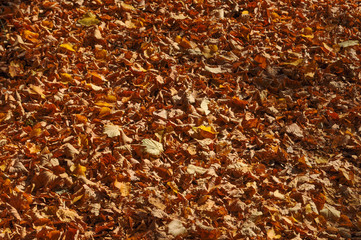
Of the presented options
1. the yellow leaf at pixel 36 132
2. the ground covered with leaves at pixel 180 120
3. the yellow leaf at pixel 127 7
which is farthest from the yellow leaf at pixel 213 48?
the yellow leaf at pixel 36 132

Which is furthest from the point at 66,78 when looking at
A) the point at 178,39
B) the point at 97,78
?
the point at 178,39

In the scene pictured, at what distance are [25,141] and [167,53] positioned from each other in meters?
1.58

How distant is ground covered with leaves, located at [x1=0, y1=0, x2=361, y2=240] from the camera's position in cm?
255

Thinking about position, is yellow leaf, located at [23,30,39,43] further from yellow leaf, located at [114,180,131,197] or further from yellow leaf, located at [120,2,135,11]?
yellow leaf, located at [114,180,131,197]

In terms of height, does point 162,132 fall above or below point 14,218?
above

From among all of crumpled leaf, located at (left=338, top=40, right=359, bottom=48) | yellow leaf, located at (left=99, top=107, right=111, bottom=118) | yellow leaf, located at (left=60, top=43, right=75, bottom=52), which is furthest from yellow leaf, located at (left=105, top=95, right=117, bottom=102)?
crumpled leaf, located at (left=338, top=40, right=359, bottom=48)

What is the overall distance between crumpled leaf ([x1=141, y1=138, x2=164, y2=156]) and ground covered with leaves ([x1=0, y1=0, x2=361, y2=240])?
0.05 feet

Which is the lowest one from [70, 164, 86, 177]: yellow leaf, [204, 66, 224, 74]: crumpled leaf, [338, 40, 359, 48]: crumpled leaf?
[70, 164, 86, 177]: yellow leaf

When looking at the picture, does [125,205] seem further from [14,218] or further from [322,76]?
[322,76]

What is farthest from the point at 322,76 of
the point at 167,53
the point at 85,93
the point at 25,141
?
the point at 25,141

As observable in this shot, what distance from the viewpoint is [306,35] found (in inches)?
156

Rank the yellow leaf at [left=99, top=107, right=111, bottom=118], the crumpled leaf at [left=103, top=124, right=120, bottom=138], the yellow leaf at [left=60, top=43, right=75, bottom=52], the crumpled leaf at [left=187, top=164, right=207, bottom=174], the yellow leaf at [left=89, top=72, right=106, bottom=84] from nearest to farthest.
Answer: the crumpled leaf at [left=187, top=164, right=207, bottom=174]
the crumpled leaf at [left=103, top=124, right=120, bottom=138]
the yellow leaf at [left=99, top=107, right=111, bottom=118]
the yellow leaf at [left=89, top=72, right=106, bottom=84]
the yellow leaf at [left=60, top=43, right=75, bottom=52]

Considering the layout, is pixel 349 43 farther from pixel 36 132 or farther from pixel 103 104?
pixel 36 132

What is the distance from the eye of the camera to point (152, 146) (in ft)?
9.43
